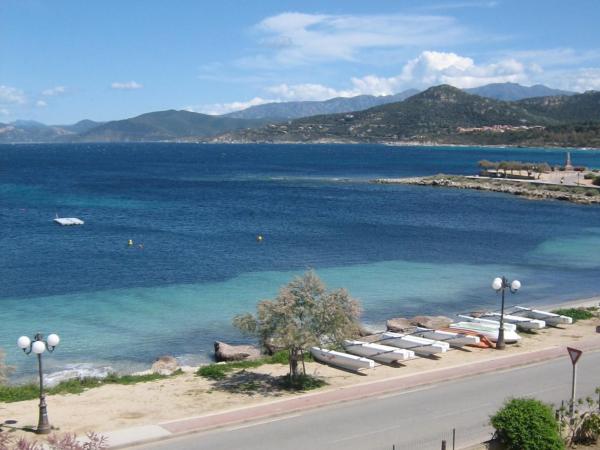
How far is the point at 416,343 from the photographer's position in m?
23.0

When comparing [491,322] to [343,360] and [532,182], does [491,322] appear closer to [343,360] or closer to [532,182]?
[343,360]

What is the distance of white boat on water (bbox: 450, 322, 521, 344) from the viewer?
23984mm

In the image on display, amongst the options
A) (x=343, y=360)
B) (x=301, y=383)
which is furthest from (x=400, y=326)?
(x=301, y=383)

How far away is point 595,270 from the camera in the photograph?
1649 inches

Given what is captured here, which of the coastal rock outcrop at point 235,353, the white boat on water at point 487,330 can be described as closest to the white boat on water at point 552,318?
the white boat on water at point 487,330

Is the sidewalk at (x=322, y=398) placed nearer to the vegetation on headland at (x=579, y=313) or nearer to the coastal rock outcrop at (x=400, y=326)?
the vegetation on headland at (x=579, y=313)

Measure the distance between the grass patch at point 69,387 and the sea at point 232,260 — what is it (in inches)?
137

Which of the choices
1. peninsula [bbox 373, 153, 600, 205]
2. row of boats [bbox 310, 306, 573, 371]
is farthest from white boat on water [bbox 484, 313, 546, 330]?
peninsula [bbox 373, 153, 600, 205]

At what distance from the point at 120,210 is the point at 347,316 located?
5896 centimetres

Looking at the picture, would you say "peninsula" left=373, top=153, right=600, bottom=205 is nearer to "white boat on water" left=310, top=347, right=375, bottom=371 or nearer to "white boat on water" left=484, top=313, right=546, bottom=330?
"white boat on water" left=484, top=313, right=546, bottom=330

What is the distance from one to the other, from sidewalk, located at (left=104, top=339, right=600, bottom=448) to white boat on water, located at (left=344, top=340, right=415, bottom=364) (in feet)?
4.24

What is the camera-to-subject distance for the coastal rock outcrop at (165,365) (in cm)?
2146

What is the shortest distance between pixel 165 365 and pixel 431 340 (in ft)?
30.8

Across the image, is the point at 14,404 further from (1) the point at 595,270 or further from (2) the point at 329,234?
(2) the point at 329,234
